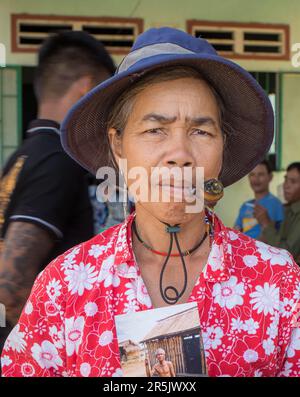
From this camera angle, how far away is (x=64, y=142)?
1.68m

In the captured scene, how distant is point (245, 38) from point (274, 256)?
4.83 metres

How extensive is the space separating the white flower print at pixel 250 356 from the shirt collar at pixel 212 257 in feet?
0.53

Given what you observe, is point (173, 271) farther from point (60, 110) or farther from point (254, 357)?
point (60, 110)

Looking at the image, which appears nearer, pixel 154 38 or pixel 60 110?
pixel 154 38

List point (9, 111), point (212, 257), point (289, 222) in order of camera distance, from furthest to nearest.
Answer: point (9, 111) < point (289, 222) < point (212, 257)

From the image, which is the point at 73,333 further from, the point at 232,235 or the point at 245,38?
the point at 245,38

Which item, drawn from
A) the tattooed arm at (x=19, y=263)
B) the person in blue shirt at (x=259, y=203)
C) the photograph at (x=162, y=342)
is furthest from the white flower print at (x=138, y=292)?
the person in blue shirt at (x=259, y=203)

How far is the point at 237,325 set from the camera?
4.51 ft

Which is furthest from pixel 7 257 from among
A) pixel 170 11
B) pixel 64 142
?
pixel 170 11

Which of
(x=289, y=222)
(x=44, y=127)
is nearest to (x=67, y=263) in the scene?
(x=44, y=127)

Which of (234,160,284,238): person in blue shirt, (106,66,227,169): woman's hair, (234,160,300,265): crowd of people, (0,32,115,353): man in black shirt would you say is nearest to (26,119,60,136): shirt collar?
(0,32,115,353): man in black shirt

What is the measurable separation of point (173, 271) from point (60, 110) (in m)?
1.14

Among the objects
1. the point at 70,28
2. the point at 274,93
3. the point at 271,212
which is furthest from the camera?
the point at 274,93

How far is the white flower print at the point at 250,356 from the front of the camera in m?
1.36
